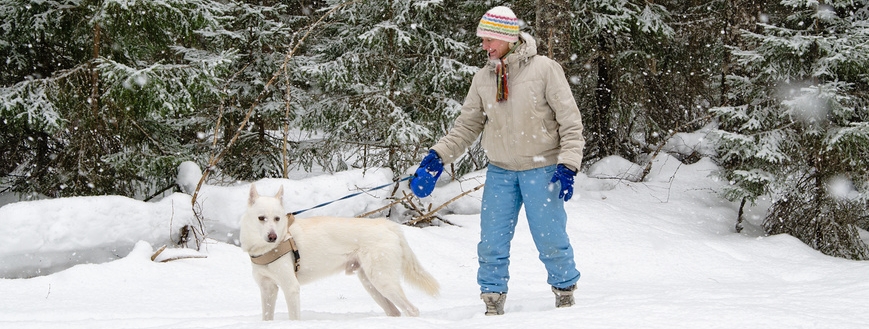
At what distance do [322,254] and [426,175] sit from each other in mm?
943

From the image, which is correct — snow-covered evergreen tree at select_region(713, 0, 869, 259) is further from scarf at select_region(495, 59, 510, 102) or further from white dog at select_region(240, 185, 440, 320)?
white dog at select_region(240, 185, 440, 320)

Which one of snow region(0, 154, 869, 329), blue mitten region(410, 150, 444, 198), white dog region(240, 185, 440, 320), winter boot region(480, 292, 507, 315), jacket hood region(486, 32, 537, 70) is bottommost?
snow region(0, 154, 869, 329)

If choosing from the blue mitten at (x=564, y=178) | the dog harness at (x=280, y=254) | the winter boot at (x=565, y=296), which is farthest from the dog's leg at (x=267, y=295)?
the blue mitten at (x=564, y=178)

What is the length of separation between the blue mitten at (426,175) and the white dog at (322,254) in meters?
0.38

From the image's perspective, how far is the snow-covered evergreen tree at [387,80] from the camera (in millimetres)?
9508

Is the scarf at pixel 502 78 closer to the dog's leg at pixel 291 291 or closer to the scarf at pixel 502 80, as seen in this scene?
the scarf at pixel 502 80

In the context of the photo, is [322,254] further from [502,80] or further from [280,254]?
[502,80]

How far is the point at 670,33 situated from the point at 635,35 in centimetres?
83

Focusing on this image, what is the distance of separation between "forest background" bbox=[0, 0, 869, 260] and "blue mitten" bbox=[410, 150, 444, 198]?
3.39 meters

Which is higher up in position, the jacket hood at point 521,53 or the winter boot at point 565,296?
the jacket hood at point 521,53

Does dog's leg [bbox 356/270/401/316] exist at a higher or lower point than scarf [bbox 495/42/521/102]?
lower

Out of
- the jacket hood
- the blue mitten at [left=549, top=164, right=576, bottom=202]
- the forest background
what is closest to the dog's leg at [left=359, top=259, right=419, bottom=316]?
the blue mitten at [left=549, top=164, right=576, bottom=202]

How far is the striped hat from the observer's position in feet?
13.4

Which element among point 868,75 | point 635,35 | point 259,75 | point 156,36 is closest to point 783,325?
point 868,75
